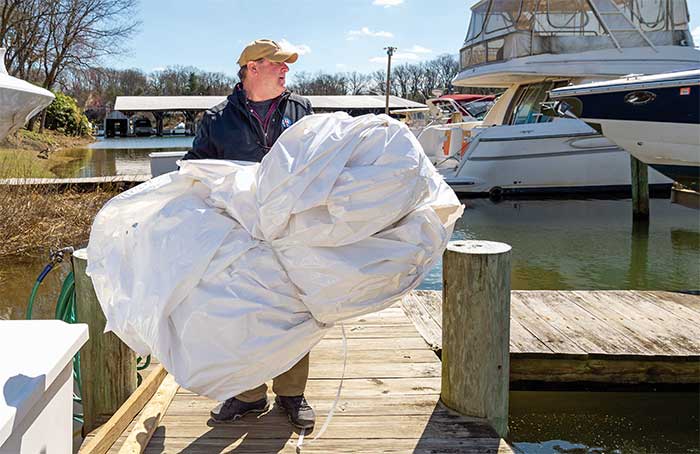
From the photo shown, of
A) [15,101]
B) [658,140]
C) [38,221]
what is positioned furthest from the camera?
[658,140]

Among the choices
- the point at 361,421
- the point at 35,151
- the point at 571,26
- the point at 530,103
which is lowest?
the point at 361,421

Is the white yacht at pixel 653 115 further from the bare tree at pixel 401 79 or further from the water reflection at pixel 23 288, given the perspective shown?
the bare tree at pixel 401 79

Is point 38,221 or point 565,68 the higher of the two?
point 565,68

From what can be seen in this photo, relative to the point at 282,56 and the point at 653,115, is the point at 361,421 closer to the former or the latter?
the point at 282,56

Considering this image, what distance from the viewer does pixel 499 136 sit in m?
14.2

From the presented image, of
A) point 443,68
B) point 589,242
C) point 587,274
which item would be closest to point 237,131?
point 587,274

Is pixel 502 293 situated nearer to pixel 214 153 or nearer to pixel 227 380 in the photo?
pixel 227 380

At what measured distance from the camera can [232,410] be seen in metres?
2.77

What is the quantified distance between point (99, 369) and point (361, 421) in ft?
4.14

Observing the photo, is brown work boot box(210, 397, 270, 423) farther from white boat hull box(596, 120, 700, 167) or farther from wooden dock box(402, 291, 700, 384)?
white boat hull box(596, 120, 700, 167)

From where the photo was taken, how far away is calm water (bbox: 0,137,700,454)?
4.05 meters

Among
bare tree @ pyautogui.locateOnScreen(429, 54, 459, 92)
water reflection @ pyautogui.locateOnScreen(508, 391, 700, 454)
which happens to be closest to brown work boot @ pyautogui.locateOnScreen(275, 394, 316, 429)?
water reflection @ pyautogui.locateOnScreen(508, 391, 700, 454)

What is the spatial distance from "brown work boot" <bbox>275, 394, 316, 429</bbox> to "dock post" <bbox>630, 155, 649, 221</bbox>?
10.8 m

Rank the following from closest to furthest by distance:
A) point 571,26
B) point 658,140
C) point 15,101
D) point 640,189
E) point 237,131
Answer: point 15,101, point 237,131, point 658,140, point 640,189, point 571,26
